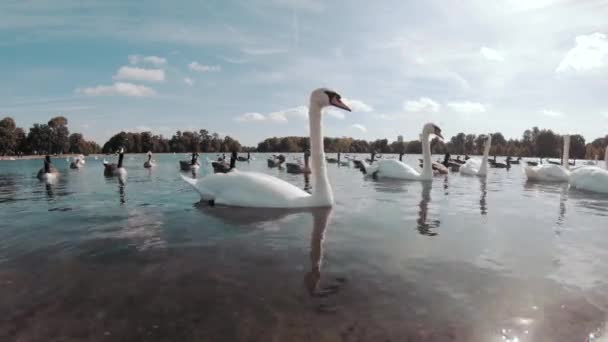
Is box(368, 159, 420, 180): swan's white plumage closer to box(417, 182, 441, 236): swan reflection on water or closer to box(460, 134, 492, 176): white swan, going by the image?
box(460, 134, 492, 176): white swan

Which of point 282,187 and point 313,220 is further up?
point 282,187

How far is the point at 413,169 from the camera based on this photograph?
1742cm

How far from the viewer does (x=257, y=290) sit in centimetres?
341

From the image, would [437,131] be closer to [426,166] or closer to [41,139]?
[426,166]

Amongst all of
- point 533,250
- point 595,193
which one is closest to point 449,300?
point 533,250

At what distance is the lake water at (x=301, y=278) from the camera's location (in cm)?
273

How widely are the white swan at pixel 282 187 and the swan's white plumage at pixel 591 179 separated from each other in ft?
36.2

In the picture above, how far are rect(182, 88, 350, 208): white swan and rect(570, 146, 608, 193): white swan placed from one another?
11041mm

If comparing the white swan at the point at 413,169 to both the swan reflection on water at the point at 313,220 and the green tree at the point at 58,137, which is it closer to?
the swan reflection on water at the point at 313,220

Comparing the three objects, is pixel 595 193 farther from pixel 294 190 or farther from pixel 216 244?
pixel 216 244

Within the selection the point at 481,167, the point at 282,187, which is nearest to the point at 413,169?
the point at 481,167

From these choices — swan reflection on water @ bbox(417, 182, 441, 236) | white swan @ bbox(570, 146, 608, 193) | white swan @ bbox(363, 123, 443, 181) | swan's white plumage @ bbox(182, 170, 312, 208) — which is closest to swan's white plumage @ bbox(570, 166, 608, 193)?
white swan @ bbox(570, 146, 608, 193)

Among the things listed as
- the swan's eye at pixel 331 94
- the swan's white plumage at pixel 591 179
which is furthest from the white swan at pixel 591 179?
the swan's eye at pixel 331 94

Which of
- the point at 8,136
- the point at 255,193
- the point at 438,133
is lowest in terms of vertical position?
the point at 255,193
